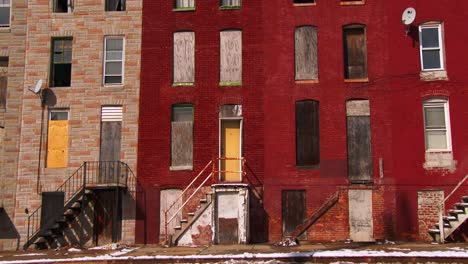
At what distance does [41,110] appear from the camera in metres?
22.9

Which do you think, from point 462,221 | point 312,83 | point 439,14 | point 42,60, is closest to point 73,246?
point 42,60

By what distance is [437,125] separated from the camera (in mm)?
21766

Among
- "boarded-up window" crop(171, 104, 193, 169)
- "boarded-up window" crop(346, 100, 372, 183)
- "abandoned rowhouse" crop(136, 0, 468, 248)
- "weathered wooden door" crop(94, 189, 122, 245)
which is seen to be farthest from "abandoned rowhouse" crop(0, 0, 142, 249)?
"boarded-up window" crop(346, 100, 372, 183)

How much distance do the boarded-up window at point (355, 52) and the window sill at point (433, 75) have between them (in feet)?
7.36

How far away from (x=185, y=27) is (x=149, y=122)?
14.1ft

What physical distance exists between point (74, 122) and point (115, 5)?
5326 mm

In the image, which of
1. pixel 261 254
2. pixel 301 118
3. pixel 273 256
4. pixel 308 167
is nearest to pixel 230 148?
pixel 301 118

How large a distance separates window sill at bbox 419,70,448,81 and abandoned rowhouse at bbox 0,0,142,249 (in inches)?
456

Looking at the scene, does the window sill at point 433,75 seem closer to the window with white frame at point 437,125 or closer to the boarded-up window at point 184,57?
the window with white frame at point 437,125

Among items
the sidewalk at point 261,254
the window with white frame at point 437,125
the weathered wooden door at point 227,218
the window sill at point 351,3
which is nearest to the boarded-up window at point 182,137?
the weathered wooden door at point 227,218

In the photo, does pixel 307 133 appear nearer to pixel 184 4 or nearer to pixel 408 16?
pixel 408 16

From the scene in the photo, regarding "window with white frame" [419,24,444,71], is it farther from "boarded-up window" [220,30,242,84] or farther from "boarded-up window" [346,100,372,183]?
"boarded-up window" [220,30,242,84]

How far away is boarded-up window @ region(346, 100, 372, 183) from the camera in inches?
853

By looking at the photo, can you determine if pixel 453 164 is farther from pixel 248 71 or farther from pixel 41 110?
pixel 41 110
